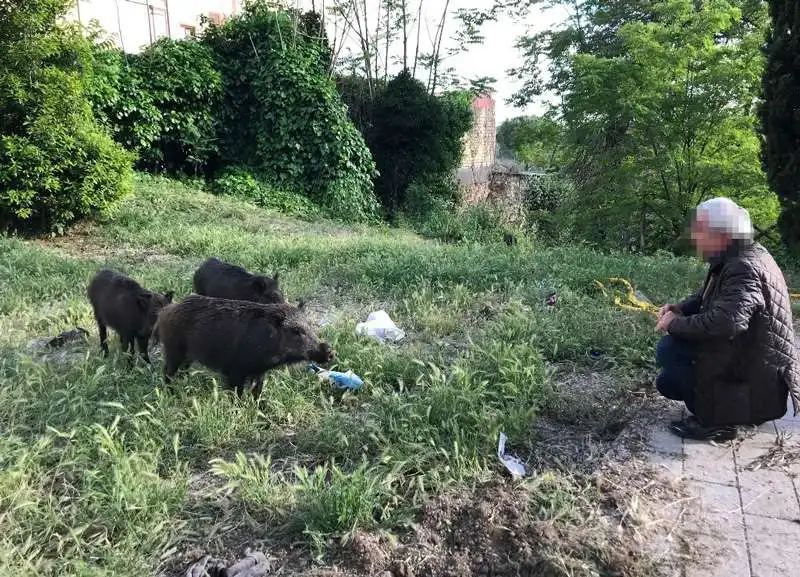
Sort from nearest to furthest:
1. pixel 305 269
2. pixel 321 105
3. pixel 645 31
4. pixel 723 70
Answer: pixel 305 269 < pixel 723 70 < pixel 645 31 < pixel 321 105

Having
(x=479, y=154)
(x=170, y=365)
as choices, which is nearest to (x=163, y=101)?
(x=170, y=365)

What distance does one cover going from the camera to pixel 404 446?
357 cm

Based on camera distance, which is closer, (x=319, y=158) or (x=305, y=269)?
(x=305, y=269)

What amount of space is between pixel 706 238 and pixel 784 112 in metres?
4.83

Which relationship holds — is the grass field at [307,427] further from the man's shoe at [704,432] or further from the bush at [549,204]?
the bush at [549,204]

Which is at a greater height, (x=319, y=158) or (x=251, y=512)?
(x=319, y=158)

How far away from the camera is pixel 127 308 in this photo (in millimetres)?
5055

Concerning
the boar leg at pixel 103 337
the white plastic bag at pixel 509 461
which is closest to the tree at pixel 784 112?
the white plastic bag at pixel 509 461

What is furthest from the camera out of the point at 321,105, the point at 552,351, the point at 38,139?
the point at 321,105

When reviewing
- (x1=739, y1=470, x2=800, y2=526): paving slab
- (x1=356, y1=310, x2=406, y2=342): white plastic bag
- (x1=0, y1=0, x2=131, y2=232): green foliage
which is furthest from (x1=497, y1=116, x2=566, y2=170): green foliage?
(x1=739, y1=470, x2=800, y2=526): paving slab

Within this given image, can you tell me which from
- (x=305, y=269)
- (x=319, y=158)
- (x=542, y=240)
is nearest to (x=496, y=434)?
(x=305, y=269)

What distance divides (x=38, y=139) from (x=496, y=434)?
920 cm

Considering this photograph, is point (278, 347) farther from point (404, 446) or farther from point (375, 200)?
point (375, 200)

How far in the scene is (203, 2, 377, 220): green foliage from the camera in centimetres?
1612
